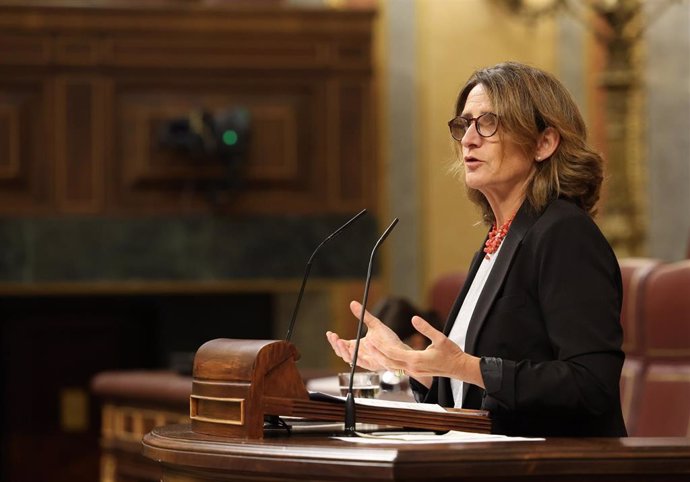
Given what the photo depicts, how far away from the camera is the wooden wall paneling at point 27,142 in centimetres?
586

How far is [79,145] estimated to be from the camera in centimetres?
589

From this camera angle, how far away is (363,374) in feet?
8.11

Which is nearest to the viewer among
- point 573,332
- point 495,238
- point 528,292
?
point 573,332

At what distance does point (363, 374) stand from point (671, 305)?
171 centimetres

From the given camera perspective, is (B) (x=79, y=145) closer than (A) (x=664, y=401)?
No

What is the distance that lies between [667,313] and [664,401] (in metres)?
0.26

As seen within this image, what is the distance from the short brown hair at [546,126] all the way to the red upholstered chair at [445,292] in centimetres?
282

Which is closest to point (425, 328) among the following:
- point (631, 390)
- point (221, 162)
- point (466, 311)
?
point (466, 311)

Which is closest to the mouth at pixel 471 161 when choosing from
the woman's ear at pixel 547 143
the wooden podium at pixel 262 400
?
the woman's ear at pixel 547 143

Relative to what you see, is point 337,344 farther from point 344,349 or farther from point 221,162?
point 221,162

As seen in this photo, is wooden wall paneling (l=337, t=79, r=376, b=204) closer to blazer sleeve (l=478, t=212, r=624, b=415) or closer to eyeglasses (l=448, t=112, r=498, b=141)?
eyeglasses (l=448, t=112, r=498, b=141)

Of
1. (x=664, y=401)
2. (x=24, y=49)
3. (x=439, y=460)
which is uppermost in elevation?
(x=24, y=49)

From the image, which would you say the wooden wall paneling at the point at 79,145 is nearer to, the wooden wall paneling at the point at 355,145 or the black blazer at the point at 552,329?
the wooden wall paneling at the point at 355,145

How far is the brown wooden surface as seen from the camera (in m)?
1.73
